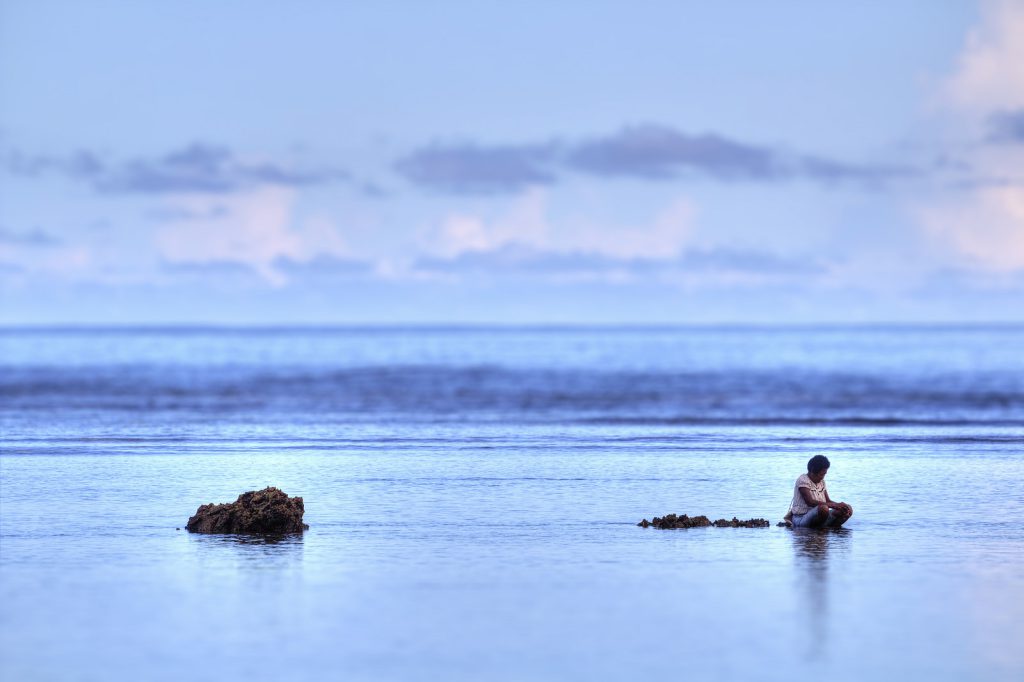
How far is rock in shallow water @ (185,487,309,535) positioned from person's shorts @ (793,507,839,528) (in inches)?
249

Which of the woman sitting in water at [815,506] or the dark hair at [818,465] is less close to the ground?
the dark hair at [818,465]

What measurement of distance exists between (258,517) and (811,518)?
699 cm

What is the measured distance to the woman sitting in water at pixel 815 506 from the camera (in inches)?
626

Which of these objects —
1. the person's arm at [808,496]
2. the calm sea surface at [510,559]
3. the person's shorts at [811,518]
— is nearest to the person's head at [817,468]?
the person's arm at [808,496]

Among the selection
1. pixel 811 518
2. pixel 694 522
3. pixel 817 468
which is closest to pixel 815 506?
pixel 811 518

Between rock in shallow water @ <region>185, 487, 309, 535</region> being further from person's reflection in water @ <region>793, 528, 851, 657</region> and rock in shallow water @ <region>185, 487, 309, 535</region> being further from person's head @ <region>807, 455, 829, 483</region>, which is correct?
person's head @ <region>807, 455, 829, 483</region>

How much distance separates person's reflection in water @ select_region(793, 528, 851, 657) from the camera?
10.4 meters

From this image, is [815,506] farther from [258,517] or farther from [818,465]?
[258,517]

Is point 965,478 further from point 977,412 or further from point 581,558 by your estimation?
point 977,412

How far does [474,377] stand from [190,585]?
52346 mm

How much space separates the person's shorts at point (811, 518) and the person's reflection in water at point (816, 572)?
81 mm

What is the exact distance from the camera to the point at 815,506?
15922mm

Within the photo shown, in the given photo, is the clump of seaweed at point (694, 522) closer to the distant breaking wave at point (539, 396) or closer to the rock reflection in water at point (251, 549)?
the rock reflection in water at point (251, 549)

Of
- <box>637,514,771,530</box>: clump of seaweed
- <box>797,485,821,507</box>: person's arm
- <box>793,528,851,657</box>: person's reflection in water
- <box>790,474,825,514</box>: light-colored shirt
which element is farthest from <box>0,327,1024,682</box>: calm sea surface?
<box>797,485,821,507</box>: person's arm
